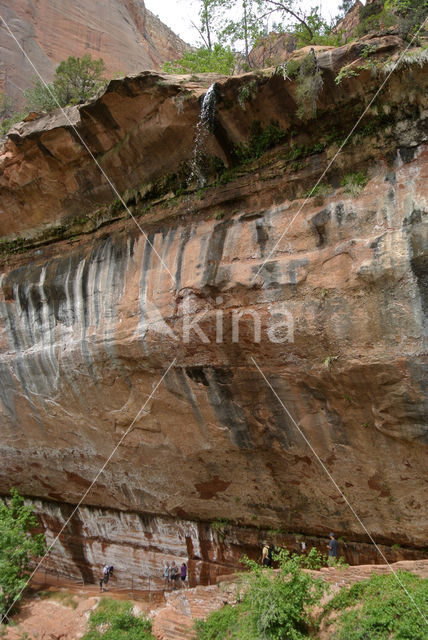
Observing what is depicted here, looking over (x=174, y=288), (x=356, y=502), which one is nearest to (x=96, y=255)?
(x=174, y=288)

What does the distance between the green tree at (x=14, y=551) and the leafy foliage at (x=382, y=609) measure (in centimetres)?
601

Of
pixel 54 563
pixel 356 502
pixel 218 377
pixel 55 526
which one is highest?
pixel 218 377

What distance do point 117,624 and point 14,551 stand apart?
301 cm

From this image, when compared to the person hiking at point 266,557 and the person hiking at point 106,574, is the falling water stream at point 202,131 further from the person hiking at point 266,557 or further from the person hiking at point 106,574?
the person hiking at point 106,574

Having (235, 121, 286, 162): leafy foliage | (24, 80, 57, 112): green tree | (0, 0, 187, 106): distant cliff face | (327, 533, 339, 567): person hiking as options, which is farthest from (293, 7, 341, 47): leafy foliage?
(0, 0, 187, 106): distant cliff face

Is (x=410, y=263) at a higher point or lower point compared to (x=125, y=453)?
higher

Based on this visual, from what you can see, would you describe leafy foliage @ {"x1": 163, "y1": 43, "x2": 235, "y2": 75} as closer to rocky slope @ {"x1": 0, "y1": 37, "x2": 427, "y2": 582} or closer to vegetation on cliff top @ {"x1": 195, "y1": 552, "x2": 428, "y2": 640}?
rocky slope @ {"x1": 0, "y1": 37, "x2": 427, "y2": 582}

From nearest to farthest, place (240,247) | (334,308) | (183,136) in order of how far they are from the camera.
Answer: (334,308), (240,247), (183,136)

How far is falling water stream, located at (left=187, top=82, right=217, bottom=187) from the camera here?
7.18 meters

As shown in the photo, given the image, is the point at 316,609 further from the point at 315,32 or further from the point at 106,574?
the point at 315,32

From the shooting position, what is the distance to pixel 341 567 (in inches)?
245

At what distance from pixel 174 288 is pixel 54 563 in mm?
7979

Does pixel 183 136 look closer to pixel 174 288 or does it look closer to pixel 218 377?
pixel 174 288

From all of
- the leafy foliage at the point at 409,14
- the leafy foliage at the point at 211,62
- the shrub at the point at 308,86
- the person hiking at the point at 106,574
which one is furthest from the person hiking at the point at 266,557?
the leafy foliage at the point at 211,62
